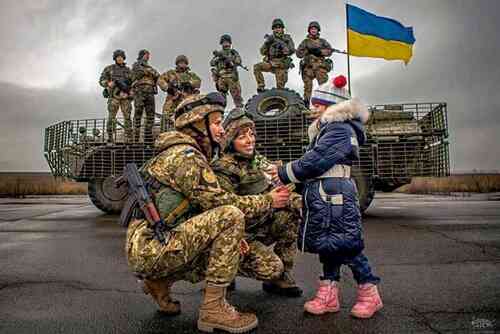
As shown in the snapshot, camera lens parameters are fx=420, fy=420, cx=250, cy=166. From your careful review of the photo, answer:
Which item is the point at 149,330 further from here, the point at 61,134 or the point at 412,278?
the point at 61,134

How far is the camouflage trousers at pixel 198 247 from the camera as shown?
223 cm

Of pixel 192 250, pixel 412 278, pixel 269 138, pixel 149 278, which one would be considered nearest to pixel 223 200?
pixel 192 250

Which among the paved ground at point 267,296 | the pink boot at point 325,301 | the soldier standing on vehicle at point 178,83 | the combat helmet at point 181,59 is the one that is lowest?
the paved ground at point 267,296

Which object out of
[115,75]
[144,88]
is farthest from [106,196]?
[115,75]

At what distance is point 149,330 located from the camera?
2.29m

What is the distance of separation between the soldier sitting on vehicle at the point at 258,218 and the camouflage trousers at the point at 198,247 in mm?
405

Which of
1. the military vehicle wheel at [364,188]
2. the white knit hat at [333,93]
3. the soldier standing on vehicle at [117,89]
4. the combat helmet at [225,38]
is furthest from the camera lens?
the combat helmet at [225,38]

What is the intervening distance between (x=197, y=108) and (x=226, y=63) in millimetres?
7659

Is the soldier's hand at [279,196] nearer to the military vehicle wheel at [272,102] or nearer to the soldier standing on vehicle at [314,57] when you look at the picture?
the military vehicle wheel at [272,102]

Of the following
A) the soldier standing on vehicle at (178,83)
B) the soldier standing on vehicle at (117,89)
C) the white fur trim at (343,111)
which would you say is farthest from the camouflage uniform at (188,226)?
the soldier standing on vehicle at (117,89)

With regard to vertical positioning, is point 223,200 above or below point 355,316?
above

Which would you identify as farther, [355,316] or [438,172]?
[438,172]

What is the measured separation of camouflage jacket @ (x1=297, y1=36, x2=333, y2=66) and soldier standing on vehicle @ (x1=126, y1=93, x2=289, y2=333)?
7584 millimetres

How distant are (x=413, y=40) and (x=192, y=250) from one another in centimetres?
786
